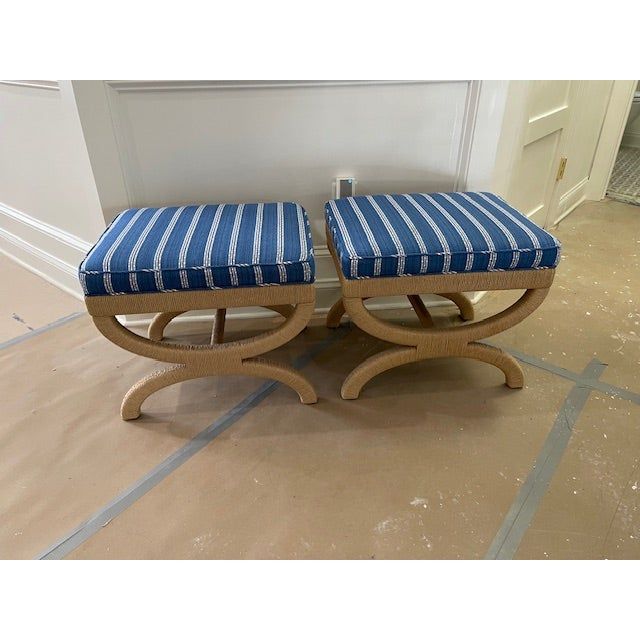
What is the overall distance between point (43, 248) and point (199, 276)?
1308 mm

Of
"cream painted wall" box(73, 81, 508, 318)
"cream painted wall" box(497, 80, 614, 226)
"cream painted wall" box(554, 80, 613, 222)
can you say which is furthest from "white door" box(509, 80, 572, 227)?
"cream painted wall" box(73, 81, 508, 318)

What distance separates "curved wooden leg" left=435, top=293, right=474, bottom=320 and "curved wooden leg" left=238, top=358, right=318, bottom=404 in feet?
2.18

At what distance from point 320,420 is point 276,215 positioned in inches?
22.7

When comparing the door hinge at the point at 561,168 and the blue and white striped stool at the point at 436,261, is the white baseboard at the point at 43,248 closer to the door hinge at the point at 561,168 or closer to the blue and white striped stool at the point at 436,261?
the blue and white striped stool at the point at 436,261

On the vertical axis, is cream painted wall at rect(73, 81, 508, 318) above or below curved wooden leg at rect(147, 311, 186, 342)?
above

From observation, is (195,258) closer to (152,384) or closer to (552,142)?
(152,384)

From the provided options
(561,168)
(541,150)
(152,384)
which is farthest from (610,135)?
(152,384)

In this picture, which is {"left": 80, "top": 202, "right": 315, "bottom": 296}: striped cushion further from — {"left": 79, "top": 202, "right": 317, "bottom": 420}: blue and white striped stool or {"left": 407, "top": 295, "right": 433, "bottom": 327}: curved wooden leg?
{"left": 407, "top": 295, "right": 433, "bottom": 327}: curved wooden leg

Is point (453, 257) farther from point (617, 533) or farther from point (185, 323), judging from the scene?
point (185, 323)

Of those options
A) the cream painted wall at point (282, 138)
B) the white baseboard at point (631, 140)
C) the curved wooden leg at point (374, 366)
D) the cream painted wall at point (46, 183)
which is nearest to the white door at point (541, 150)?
the cream painted wall at point (282, 138)

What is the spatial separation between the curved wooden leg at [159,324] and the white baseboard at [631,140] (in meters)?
4.51

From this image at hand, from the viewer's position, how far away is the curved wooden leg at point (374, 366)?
1.37 metres

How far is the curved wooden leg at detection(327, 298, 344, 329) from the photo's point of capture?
168 centimetres

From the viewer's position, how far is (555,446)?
1.23 meters
